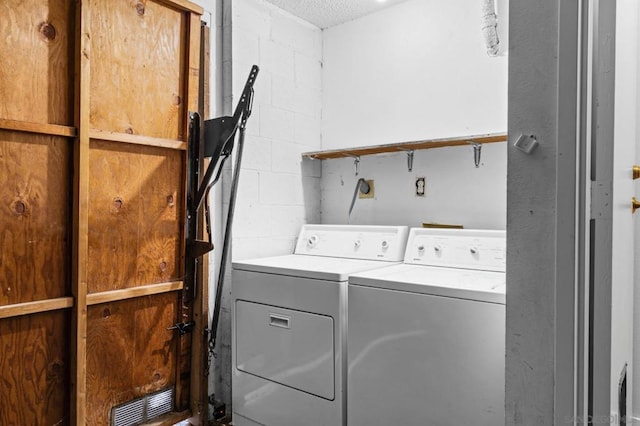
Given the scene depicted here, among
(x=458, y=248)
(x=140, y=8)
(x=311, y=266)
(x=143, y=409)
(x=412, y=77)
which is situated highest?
(x=140, y=8)

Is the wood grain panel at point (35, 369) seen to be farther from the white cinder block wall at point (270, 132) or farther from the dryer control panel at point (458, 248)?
the dryer control panel at point (458, 248)

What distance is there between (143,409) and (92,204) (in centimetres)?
A: 104

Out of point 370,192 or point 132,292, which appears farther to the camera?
point 370,192

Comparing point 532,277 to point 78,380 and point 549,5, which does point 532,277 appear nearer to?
point 549,5

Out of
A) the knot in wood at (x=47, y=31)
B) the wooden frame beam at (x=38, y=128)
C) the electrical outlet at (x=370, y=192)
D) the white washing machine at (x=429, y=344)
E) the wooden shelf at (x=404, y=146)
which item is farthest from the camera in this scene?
the electrical outlet at (x=370, y=192)

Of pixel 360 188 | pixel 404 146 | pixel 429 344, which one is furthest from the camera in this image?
pixel 360 188

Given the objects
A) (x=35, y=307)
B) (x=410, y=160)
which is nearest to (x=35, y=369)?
(x=35, y=307)

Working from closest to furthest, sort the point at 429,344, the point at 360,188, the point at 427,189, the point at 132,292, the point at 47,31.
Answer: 1. the point at 429,344
2. the point at 47,31
3. the point at 132,292
4. the point at 427,189
5. the point at 360,188

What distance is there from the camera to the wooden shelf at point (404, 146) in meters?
2.19

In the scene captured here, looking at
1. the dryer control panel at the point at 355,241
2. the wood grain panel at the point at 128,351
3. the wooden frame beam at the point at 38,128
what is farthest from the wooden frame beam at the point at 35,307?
the dryer control panel at the point at 355,241

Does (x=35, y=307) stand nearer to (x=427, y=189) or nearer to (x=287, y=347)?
(x=287, y=347)

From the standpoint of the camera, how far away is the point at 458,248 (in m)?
2.14

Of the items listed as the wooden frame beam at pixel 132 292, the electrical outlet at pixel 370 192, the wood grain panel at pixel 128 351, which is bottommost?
the wood grain panel at pixel 128 351

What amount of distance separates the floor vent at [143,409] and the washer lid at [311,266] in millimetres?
756
